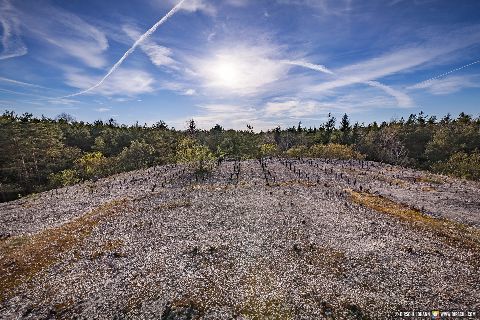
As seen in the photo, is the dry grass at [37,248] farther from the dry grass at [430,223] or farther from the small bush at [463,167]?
the small bush at [463,167]

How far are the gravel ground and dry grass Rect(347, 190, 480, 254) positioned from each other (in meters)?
0.23

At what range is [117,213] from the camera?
120ft

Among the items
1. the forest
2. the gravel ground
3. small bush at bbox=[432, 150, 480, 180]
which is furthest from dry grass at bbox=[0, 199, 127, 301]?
small bush at bbox=[432, 150, 480, 180]

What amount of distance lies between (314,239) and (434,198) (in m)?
25.6

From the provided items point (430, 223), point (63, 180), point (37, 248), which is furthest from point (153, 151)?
point (430, 223)

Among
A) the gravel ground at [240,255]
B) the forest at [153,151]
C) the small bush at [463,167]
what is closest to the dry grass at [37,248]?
Result: the gravel ground at [240,255]

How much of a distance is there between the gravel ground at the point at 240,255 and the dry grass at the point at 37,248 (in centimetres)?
13

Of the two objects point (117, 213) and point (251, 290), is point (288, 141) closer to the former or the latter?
point (117, 213)

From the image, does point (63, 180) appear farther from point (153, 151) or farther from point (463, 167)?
point (463, 167)

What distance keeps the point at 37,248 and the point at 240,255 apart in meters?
19.5

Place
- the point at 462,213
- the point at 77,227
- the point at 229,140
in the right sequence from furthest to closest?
1. the point at 229,140
2. the point at 462,213
3. the point at 77,227

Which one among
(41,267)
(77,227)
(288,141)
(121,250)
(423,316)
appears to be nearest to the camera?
(423,316)

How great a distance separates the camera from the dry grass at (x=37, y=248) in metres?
22.6

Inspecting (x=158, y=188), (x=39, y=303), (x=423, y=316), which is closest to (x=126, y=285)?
(x=39, y=303)
